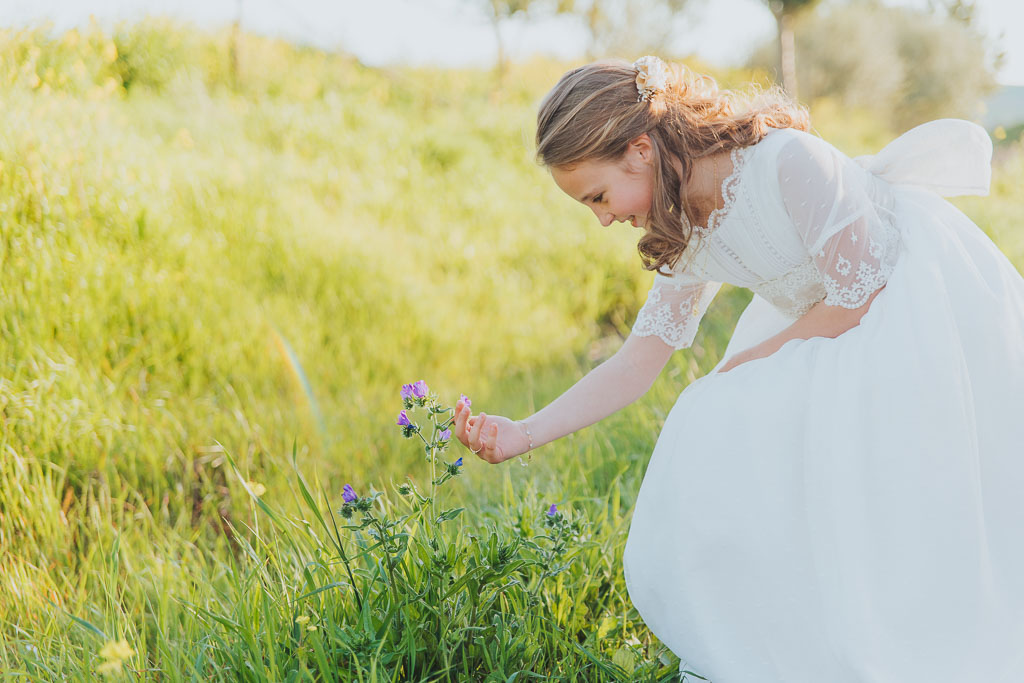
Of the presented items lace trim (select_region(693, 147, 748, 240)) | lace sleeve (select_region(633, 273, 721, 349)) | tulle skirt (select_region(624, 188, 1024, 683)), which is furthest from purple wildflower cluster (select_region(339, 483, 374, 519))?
lace trim (select_region(693, 147, 748, 240))

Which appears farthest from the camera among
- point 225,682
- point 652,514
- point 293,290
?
point 293,290

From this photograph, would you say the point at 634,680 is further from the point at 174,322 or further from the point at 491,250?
the point at 491,250

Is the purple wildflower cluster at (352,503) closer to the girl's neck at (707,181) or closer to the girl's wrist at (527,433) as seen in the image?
the girl's wrist at (527,433)

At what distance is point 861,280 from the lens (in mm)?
1620

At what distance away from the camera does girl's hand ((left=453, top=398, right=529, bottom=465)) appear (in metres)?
1.51

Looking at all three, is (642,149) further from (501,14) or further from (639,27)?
(639,27)

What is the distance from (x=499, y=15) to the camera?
9.74 meters

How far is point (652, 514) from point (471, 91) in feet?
27.2

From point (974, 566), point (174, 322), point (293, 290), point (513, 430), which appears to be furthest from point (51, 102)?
point (974, 566)

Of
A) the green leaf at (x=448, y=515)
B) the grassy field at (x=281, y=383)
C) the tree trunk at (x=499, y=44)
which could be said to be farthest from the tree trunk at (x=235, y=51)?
the green leaf at (x=448, y=515)

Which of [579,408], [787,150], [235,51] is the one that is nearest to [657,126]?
[787,150]

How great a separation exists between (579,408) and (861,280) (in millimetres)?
681

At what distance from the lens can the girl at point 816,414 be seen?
1.46m

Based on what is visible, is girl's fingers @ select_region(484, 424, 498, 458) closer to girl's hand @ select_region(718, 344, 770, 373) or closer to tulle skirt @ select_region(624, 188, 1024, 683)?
tulle skirt @ select_region(624, 188, 1024, 683)
